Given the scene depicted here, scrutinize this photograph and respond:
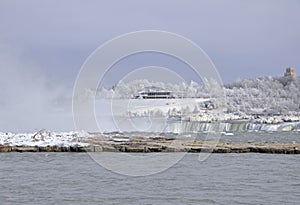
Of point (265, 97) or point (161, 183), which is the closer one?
point (161, 183)

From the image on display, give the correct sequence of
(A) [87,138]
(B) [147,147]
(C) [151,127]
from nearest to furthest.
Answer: (B) [147,147] < (A) [87,138] < (C) [151,127]

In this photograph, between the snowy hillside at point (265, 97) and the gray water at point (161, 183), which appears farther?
the snowy hillside at point (265, 97)

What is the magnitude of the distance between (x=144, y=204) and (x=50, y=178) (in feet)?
15.6

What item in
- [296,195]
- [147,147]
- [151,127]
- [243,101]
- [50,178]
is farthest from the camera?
[243,101]

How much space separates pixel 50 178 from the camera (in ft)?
48.6

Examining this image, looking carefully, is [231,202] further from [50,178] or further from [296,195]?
[50,178]

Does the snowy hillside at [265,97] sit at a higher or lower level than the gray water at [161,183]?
higher

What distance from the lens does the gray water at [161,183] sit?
11430mm

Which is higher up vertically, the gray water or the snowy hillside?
the snowy hillside

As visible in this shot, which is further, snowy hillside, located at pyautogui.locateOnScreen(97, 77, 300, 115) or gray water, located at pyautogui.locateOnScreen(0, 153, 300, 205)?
snowy hillside, located at pyautogui.locateOnScreen(97, 77, 300, 115)

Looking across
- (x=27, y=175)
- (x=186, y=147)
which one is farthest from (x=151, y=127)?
(x=27, y=175)

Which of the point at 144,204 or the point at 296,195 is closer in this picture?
the point at 144,204

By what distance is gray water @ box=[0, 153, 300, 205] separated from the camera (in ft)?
37.5

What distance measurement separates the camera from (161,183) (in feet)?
44.7
